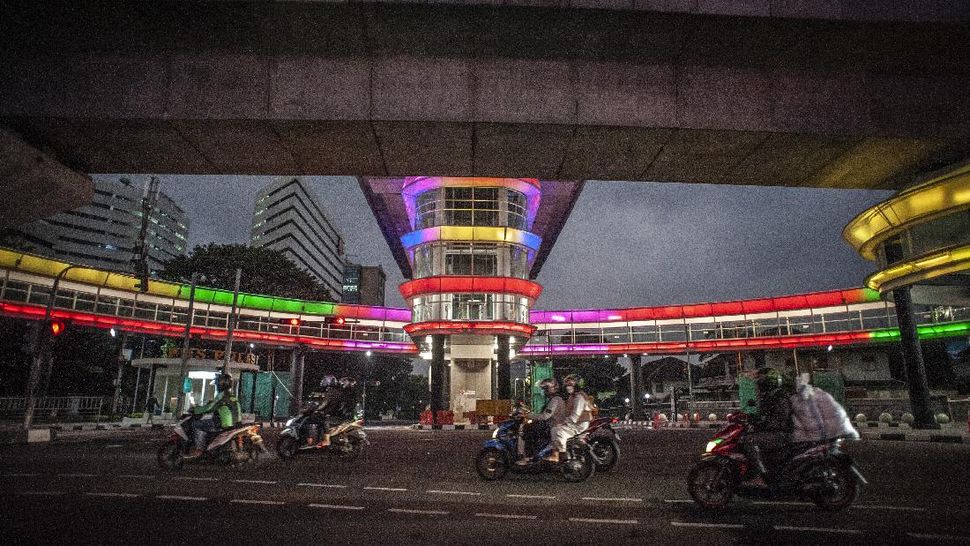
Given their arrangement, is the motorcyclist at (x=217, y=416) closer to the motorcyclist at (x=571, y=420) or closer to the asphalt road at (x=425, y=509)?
the asphalt road at (x=425, y=509)

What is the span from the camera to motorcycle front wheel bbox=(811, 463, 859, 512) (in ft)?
21.3

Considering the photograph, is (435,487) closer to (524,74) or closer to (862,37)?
(524,74)

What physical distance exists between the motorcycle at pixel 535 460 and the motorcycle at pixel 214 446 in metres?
4.77

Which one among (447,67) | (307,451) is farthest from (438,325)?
(447,67)

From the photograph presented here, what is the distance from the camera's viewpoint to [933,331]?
34.8 m

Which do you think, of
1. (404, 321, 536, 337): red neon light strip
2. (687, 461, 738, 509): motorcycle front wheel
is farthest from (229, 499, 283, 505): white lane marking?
(404, 321, 536, 337): red neon light strip

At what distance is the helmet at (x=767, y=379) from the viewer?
7332 millimetres

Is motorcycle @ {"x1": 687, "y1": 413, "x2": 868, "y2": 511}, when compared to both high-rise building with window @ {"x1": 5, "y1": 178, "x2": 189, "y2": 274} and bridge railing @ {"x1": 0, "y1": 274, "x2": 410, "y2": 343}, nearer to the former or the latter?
bridge railing @ {"x1": 0, "y1": 274, "x2": 410, "y2": 343}

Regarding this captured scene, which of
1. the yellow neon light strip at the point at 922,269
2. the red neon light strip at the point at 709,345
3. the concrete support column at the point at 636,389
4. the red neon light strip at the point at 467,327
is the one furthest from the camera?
the concrete support column at the point at 636,389

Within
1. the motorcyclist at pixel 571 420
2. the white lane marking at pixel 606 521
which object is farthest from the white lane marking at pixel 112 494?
the motorcyclist at pixel 571 420

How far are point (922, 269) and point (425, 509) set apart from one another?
18157 mm

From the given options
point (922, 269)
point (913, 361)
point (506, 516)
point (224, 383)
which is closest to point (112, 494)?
point (224, 383)

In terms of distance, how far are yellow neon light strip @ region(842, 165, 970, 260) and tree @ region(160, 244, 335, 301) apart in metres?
42.0

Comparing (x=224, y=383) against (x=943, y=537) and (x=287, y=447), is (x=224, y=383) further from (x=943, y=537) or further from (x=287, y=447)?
(x=943, y=537)
